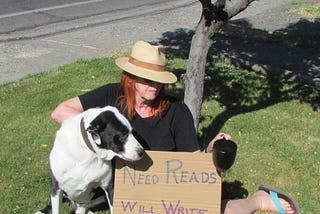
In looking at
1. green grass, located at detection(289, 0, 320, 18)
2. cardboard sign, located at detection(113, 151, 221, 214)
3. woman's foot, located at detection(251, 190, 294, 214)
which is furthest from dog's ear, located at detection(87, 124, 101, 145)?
green grass, located at detection(289, 0, 320, 18)

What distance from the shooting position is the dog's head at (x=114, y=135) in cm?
305

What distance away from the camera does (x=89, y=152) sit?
10.7ft

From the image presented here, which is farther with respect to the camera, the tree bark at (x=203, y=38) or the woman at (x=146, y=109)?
the tree bark at (x=203, y=38)

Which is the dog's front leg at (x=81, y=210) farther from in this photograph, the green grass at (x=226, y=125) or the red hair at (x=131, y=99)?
the red hair at (x=131, y=99)

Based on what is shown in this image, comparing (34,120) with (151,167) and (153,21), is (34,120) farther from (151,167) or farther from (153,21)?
(153,21)

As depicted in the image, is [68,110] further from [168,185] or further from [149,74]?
[168,185]

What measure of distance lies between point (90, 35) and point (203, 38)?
5217 mm

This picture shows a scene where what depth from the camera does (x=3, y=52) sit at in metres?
8.41

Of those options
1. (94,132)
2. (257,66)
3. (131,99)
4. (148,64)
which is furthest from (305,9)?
(94,132)

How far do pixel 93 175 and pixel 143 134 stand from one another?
488 millimetres

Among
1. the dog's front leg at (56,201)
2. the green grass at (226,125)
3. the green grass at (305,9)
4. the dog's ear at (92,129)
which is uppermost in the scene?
the dog's ear at (92,129)

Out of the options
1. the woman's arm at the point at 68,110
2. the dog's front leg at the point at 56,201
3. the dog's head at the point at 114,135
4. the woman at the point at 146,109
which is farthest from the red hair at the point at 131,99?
the dog's front leg at the point at 56,201

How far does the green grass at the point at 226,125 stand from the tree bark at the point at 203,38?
2.64 feet

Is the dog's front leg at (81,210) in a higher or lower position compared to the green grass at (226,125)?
higher
